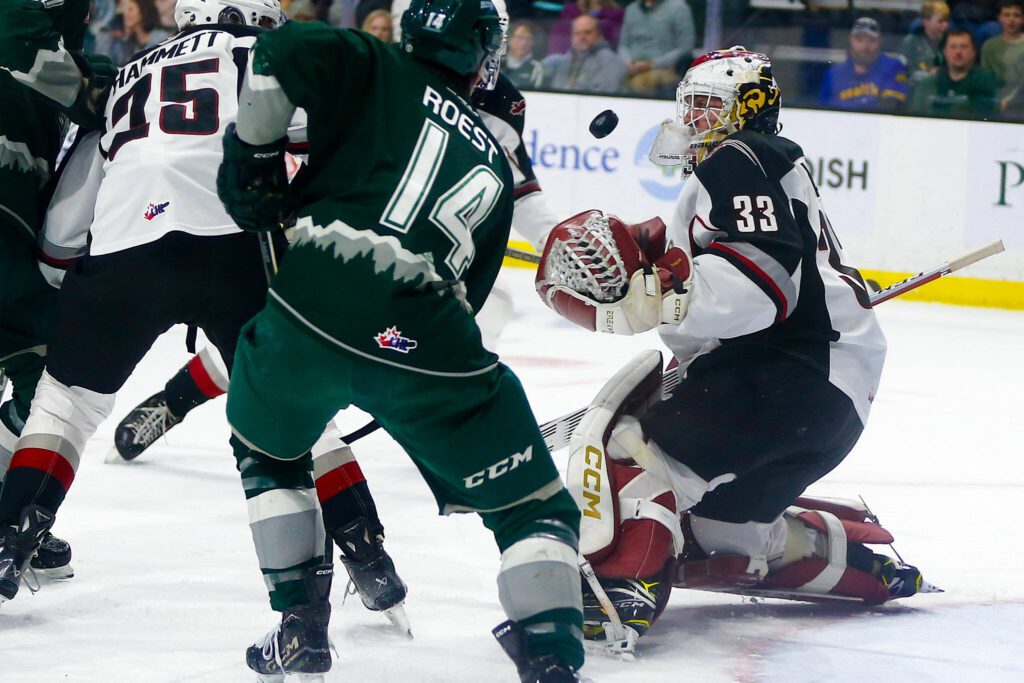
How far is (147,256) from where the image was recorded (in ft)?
8.15

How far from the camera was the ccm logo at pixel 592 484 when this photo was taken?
2656 mm

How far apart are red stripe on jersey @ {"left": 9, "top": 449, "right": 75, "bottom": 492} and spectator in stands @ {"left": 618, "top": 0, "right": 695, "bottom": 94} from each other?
16.6 ft

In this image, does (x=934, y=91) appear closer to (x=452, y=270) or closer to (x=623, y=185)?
(x=623, y=185)

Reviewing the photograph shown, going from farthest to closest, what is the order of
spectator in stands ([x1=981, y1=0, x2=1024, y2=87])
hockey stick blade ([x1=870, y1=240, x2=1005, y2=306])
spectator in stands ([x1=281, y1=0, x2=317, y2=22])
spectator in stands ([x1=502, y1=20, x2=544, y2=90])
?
spectator in stands ([x1=281, y1=0, x2=317, y2=22]) < spectator in stands ([x1=502, y1=20, x2=544, y2=90]) < spectator in stands ([x1=981, y1=0, x2=1024, y2=87]) < hockey stick blade ([x1=870, y1=240, x2=1005, y2=306])

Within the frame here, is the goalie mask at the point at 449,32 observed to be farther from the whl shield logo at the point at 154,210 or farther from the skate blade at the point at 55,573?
→ the skate blade at the point at 55,573

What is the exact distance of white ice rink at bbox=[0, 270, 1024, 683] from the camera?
250 cm

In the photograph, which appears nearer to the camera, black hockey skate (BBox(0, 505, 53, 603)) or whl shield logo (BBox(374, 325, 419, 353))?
whl shield logo (BBox(374, 325, 419, 353))

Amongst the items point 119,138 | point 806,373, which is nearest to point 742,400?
point 806,373

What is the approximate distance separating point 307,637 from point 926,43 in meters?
5.56

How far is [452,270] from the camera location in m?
2.08

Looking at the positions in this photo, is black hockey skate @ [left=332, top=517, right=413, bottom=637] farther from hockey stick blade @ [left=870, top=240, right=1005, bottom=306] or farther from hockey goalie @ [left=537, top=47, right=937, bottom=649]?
hockey stick blade @ [left=870, top=240, right=1005, bottom=306]

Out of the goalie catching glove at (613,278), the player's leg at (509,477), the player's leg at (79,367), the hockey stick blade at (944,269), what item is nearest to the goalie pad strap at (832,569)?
the hockey stick blade at (944,269)

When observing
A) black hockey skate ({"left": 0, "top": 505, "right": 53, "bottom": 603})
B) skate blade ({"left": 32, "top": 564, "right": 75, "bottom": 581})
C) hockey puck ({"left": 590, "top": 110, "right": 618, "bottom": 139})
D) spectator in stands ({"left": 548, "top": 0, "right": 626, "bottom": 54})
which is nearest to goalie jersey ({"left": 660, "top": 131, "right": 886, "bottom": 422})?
hockey puck ({"left": 590, "top": 110, "right": 618, "bottom": 139})

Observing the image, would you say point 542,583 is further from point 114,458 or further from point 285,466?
point 114,458
